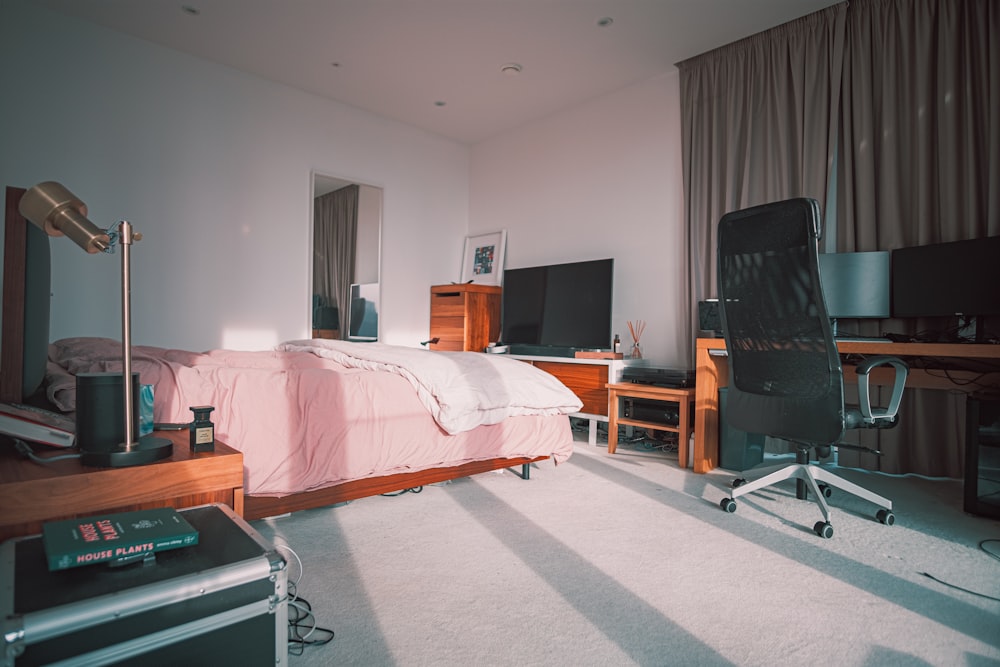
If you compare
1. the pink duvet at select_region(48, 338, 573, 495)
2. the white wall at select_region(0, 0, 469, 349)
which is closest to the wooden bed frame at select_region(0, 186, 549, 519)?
the pink duvet at select_region(48, 338, 573, 495)

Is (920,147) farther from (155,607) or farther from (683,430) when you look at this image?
(155,607)

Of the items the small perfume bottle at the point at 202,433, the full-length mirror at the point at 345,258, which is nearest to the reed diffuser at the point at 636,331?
the full-length mirror at the point at 345,258

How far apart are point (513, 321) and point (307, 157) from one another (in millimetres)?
2190

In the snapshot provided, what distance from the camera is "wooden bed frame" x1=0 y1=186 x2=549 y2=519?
1.17 meters

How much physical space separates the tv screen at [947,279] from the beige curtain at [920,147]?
0.51 feet

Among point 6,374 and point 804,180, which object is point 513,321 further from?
point 6,374

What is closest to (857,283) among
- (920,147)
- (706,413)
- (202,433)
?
(920,147)

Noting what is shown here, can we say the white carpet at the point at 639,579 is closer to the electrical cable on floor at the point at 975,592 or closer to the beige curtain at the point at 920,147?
the electrical cable on floor at the point at 975,592

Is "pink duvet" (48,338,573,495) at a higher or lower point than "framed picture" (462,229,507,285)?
lower

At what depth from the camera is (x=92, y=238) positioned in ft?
3.42

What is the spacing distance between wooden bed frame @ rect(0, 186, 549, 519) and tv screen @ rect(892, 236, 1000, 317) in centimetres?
209

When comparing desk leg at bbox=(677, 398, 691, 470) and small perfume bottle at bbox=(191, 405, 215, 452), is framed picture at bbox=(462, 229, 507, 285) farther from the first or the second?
small perfume bottle at bbox=(191, 405, 215, 452)

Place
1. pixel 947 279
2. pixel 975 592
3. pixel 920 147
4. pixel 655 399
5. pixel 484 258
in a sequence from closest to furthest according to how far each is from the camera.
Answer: pixel 975 592 < pixel 947 279 < pixel 920 147 < pixel 655 399 < pixel 484 258

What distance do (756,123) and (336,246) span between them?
334 centimetres
